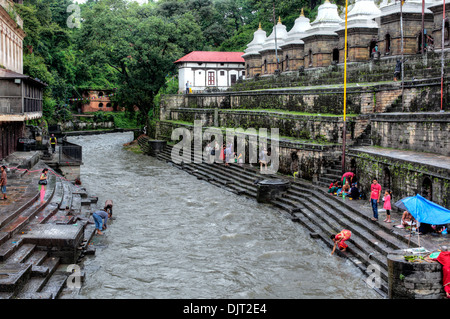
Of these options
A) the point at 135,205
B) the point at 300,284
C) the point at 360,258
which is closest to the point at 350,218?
the point at 360,258

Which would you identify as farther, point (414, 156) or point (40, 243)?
point (414, 156)

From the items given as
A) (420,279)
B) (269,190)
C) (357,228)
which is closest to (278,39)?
(269,190)

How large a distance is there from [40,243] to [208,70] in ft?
116

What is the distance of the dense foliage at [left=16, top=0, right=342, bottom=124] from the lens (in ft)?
125

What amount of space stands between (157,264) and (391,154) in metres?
7.92

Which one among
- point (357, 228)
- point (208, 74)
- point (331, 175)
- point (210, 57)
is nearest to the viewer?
point (357, 228)

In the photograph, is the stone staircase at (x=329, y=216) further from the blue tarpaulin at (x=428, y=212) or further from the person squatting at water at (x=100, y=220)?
the person squatting at water at (x=100, y=220)

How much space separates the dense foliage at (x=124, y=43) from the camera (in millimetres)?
38200

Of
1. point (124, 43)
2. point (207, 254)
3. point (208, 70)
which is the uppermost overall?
point (124, 43)

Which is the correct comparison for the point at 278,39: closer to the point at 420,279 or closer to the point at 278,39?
the point at 278,39

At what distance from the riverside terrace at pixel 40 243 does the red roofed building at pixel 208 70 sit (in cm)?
2894

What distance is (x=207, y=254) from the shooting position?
13.1 m

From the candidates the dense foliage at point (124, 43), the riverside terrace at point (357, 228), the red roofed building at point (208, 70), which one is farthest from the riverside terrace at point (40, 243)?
the red roofed building at point (208, 70)

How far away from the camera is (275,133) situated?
2339cm
